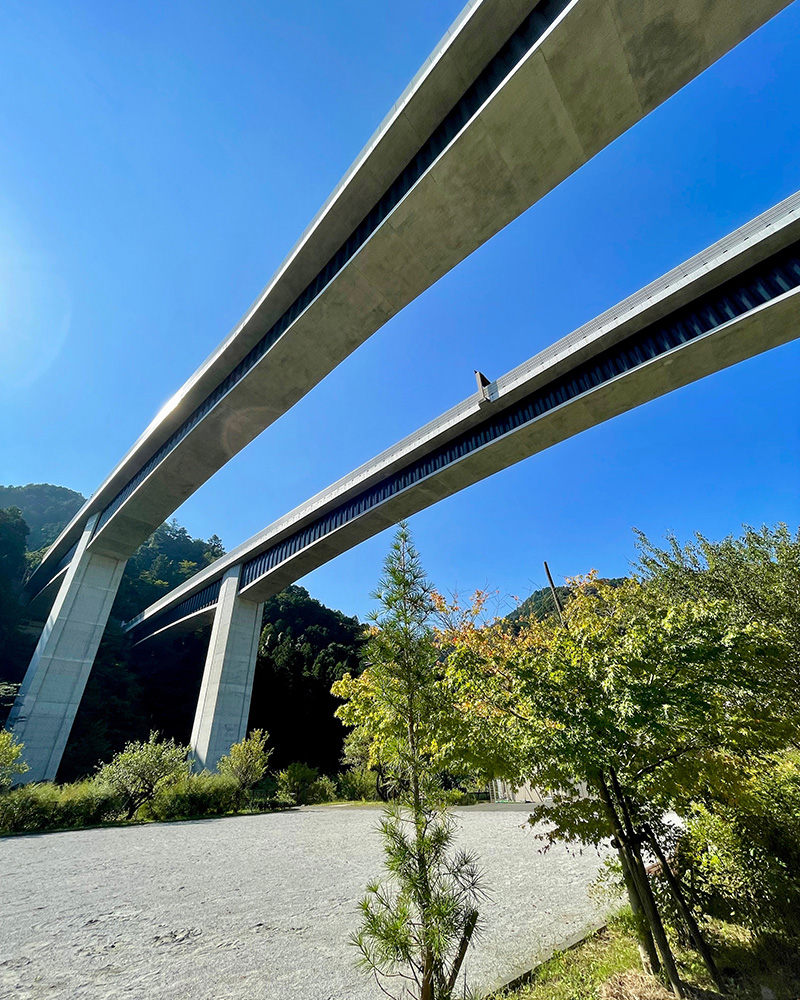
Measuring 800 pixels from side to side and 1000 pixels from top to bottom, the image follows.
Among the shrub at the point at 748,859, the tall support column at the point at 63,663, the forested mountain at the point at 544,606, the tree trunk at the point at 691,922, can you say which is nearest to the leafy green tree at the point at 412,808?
the tree trunk at the point at 691,922

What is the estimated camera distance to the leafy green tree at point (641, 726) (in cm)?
314

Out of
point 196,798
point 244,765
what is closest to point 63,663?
point 244,765

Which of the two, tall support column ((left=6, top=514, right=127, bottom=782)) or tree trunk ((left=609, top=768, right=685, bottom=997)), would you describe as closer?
tree trunk ((left=609, top=768, right=685, bottom=997))

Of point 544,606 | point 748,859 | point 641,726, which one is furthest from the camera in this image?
point 544,606

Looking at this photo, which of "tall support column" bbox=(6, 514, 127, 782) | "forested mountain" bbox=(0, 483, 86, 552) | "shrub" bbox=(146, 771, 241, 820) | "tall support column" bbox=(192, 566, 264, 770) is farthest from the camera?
"forested mountain" bbox=(0, 483, 86, 552)

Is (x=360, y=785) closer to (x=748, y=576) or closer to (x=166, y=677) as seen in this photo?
(x=748, y=576)

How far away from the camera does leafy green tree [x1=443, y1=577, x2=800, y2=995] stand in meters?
3.14

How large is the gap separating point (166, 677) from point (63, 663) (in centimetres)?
1834

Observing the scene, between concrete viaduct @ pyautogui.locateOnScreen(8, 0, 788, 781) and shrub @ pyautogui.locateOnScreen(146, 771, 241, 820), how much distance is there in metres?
10.7

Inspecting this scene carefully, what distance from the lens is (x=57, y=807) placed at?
11.2 m

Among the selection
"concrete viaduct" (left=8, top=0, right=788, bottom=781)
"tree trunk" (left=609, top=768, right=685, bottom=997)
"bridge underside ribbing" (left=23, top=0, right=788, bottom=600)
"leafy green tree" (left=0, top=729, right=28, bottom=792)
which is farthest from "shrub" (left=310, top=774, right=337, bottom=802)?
"tree trunk" (left=609, top=768, right=685, bottom=997)

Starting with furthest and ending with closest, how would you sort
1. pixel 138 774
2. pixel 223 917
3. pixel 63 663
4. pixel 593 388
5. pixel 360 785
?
pixel 360 785, pixel 63 663, pixel 138 774, pixel 593 388, pixel 223 917

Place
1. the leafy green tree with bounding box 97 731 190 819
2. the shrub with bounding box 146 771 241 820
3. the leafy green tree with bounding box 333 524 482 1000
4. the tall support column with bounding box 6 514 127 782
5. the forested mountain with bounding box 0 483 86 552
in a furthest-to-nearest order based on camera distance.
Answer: the forested mountain with bounding box 0 483 86 552 → the tall support column with bounding box 6 514 127 782 → the shrub with bounding box 146 771 241 820 → the leafy green tree with bounding box 97 731 190 819 → the leafy green tree with bounding box 333 524 482 1000

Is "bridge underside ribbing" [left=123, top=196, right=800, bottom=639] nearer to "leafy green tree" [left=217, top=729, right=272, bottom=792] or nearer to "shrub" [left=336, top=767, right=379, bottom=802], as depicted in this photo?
"leafy green tree" [left=217, top=729, right=272, bottom=792]
